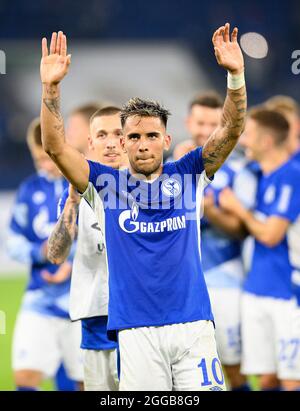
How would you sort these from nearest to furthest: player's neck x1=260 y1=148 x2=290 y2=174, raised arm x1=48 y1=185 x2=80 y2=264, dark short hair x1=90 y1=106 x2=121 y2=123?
1. raised arm x1=48 y1=185 x2=80 y2=264
2. dark short hair x1=90 y1=106 x2=121 y2=123
3. player's neck x1=260 y1=148 x2=290 y2=174

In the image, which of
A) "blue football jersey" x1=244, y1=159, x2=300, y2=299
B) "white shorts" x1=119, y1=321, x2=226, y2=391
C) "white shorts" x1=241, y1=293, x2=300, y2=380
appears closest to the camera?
"white shorts" x1=119, y1=321, x2=226, y2=391

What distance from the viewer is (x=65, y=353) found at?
6848 mm

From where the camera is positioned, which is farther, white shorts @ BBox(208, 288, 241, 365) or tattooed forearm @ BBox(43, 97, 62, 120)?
white shorts @ BBox(208, 288, 241, 365)

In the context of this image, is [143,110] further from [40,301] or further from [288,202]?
[40,301]

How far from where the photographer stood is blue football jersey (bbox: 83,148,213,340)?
4.36 metres

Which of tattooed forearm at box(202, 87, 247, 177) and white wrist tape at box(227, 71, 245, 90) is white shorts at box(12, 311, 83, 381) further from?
white wrist tape at box(227, 71, 245, 90)

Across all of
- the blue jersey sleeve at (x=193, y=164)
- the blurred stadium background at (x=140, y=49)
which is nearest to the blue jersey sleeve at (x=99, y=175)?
the blue jersey sleeve at (x=193, y=164)

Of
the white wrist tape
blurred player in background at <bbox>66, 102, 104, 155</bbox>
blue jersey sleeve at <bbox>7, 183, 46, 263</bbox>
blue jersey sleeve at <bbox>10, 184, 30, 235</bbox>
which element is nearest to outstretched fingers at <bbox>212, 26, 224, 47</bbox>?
the white wrist tape

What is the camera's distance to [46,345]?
22.2 ft

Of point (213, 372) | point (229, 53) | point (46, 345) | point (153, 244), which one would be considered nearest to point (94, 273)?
point (153, 244)

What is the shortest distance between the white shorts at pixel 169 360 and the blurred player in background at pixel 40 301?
2447 mm

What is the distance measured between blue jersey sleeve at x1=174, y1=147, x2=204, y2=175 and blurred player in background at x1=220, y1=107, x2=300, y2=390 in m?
2.16
